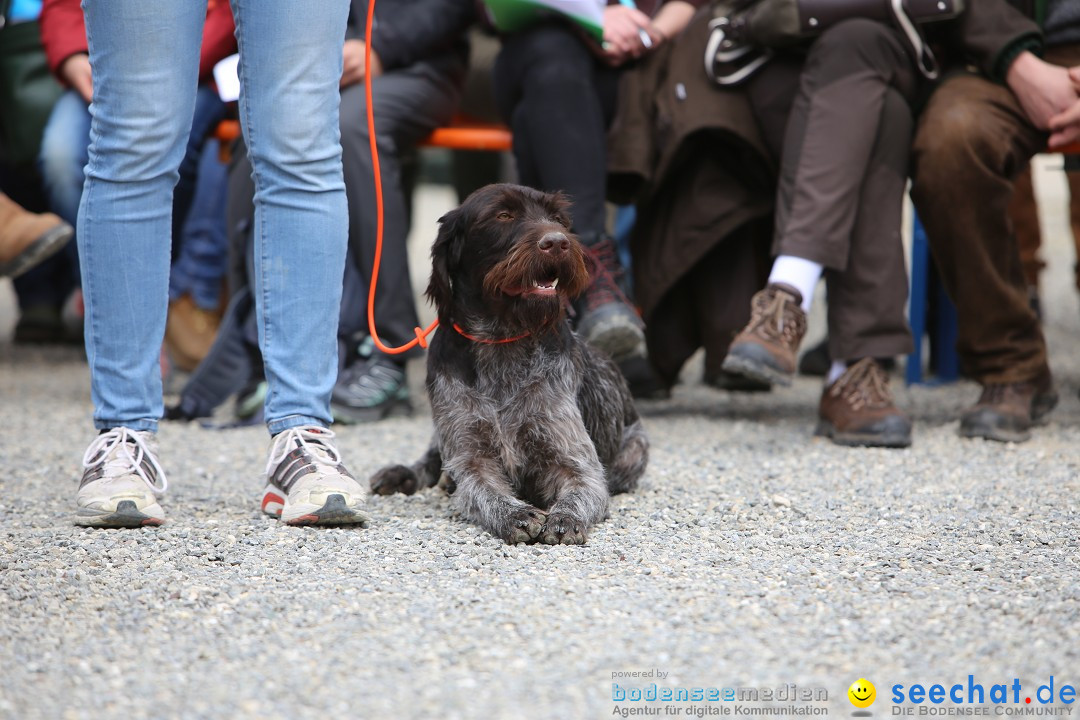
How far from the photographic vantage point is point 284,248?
2924 mm

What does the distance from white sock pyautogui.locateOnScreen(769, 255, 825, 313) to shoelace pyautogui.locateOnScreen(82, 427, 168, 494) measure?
2.16 m

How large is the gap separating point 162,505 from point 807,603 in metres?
1.83

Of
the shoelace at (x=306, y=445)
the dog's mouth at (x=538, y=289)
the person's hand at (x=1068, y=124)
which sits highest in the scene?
the person's hand at (x=1068, y=124)

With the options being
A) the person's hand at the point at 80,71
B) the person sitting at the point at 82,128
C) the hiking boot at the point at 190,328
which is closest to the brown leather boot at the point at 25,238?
the person sitting at the point at 82,128

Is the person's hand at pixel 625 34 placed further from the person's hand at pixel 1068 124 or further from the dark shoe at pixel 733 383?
the person's hand at pixel 1068 124

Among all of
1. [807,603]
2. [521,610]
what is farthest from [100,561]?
[807,603]

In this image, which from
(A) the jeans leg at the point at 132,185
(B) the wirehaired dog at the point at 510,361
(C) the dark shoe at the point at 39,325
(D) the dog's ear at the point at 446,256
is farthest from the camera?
(C) the dark shoe at the point at 39,325

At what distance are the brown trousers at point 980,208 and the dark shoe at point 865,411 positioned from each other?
42 centimetres

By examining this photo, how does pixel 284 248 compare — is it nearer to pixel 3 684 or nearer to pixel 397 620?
pixel 397 620

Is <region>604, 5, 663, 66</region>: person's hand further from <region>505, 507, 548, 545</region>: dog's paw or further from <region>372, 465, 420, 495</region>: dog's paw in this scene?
<region>505, 507, 548, 545</region>: dog's paw

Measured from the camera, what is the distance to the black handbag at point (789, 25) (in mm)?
4129

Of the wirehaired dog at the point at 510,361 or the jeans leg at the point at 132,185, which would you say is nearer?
the jeans leg at the point at 132,185

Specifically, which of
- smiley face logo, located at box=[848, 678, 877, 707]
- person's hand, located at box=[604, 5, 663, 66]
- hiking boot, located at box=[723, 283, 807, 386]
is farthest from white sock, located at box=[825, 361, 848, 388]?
smiley face logo, located at box=[848, 678, 877, 707]

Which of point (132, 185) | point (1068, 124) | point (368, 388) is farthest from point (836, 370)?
point (132, 185)
